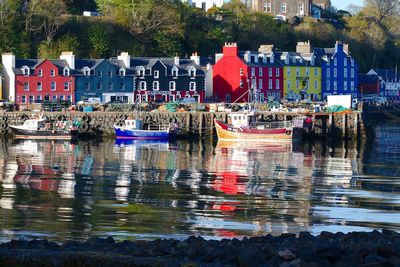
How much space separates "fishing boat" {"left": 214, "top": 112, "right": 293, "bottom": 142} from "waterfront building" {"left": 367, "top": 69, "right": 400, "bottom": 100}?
4511 centimetres

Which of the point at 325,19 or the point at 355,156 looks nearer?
the point at 355,156

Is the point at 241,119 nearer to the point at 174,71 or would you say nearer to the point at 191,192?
the point at 174,71

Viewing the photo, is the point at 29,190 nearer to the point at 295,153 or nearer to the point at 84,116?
the point at 295,153

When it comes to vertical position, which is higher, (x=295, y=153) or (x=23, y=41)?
(x=23, y=41)

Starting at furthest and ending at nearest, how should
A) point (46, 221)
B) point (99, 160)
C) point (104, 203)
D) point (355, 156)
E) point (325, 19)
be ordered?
point (325, 19) < point (355, 156) < point (99, 160) < point (104, 203) < point (46, 221)

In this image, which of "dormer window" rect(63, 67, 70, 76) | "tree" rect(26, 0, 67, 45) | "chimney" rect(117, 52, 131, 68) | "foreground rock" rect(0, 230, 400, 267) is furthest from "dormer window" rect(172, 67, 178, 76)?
"foreground rock" rect(0, 230, 400, 267)

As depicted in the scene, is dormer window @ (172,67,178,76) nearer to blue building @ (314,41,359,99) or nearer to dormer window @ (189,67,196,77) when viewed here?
dormer window @ (189,67,196,77)

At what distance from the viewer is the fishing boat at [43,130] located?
2424 inches

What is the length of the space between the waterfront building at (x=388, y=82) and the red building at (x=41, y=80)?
42450 millimetres

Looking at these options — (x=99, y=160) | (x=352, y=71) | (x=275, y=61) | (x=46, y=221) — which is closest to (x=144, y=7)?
(x=275, y=61)

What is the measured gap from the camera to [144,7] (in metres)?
93.4

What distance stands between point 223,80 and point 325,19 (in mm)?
45148

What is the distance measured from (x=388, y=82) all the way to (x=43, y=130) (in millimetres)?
56948

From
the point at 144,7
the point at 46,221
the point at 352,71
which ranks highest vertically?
the point at 144,7
